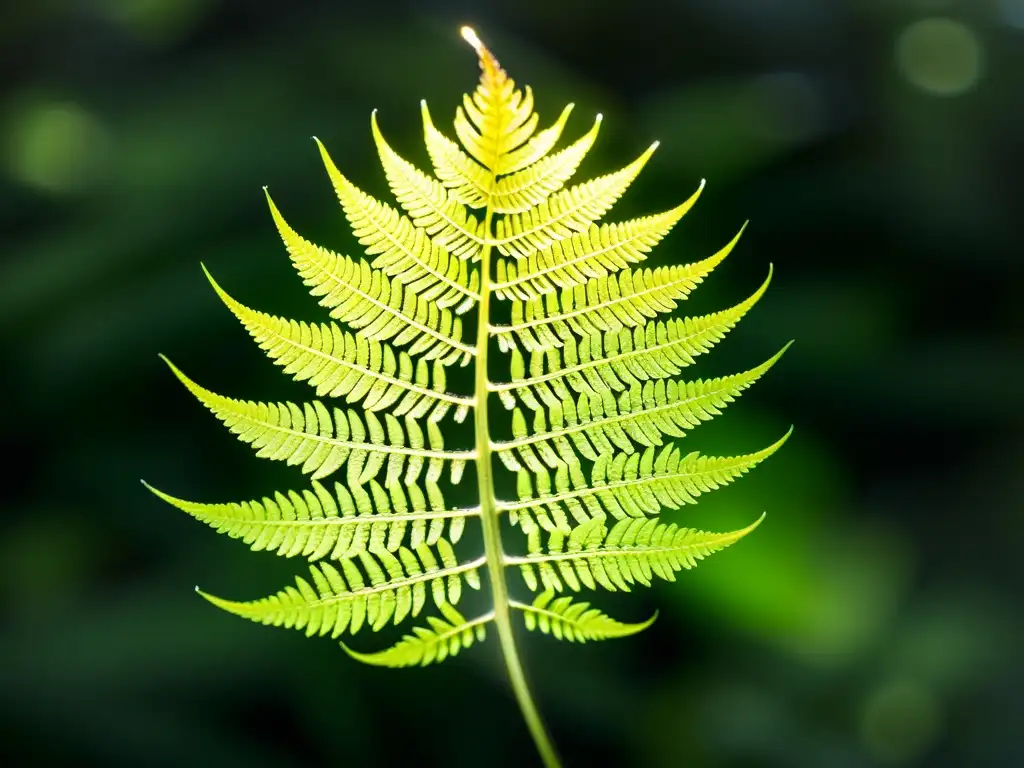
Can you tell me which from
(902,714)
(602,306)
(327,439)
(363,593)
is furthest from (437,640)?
(902,714)

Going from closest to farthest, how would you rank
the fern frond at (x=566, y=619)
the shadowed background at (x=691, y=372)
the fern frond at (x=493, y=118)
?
the fern frond at (x=493, y=118), the fern frond at (x=566, y=619), the shadowed background at (x=691, y=372)

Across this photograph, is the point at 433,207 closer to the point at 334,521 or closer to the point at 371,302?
the point at 371,302

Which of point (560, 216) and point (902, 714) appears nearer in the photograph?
point (560, 216)

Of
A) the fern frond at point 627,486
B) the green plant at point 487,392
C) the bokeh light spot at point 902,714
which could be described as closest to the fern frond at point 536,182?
the green plant at point 487,392

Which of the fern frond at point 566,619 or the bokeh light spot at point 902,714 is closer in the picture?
the fern frond at point 566,619

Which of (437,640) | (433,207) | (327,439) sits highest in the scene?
(433,207)

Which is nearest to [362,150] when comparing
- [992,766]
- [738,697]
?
[738,697]

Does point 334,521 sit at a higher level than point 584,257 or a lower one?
lower

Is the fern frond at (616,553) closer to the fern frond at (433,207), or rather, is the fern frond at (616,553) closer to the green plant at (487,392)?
the green plant at (487,392)
